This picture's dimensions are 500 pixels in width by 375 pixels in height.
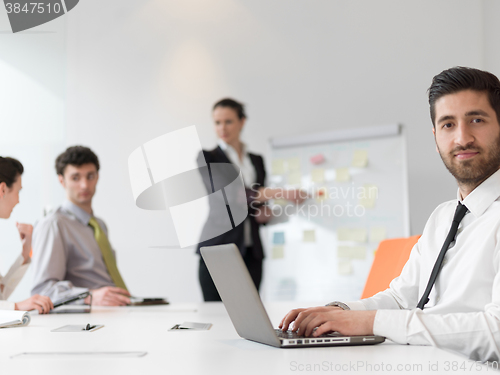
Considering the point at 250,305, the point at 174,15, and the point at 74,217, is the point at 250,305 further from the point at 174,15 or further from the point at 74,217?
the point at 174,15

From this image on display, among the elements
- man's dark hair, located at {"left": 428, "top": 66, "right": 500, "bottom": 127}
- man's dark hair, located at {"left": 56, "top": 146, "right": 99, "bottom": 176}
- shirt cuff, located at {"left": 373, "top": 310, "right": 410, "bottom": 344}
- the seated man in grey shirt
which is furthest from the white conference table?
man's dark hair, located at {"left": 56, "top": 146, "right": 99, "bottom": 176}

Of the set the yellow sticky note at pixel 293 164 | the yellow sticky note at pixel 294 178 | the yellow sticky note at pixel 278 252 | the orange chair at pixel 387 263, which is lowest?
the yellow sticky note at pixel 278 252

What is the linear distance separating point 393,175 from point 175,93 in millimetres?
1819

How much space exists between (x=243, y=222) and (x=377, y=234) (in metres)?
0.89

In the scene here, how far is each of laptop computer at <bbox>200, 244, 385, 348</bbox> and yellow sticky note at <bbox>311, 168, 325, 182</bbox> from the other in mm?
2545

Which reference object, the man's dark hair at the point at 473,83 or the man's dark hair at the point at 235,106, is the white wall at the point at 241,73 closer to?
the man's dark hair at the point at 235,106

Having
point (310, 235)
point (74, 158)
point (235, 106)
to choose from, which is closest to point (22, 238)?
point (74, 158)

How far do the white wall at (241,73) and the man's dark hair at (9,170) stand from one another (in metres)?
1.76

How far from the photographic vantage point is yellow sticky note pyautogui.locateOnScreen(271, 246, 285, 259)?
11.4ft

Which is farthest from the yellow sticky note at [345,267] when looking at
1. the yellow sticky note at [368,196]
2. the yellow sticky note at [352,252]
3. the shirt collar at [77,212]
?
the shirt collar at [77,212]

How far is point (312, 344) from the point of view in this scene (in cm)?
86

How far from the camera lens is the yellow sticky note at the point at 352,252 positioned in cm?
331

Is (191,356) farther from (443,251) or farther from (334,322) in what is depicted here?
(443,251)

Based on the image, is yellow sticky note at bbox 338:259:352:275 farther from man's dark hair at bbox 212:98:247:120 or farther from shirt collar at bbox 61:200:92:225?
shirt collar at bbox 61:200:92:225
